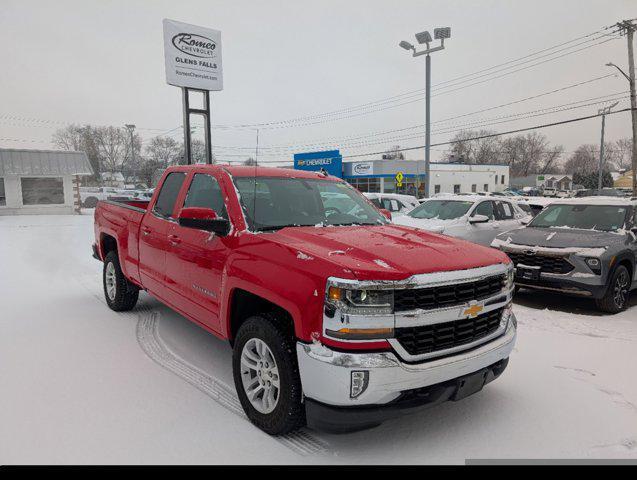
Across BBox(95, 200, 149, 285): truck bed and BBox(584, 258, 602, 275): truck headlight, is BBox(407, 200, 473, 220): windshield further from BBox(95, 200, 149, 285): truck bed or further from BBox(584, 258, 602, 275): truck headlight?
BBox(95, 200, 149, 285): truck bed

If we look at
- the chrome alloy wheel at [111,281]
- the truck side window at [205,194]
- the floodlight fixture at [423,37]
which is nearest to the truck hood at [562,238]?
the truck side window at [205,194]

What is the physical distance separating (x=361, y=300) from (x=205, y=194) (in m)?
2.24

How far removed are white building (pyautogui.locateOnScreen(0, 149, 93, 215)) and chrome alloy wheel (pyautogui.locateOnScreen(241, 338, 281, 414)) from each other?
1097 inches

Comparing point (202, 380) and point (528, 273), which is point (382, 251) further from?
point (528, 273)

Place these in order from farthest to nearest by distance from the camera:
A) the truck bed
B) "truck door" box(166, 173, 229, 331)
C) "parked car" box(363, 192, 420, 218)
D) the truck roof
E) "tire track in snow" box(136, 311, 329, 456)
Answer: "parked car" box(363, 192, 420, 218), the truck bed, the truck roof, "truck door" box(166, 173, 229, 331), "tire track in snow" box(136, 311, 329, 456)

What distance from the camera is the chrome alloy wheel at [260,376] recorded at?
10.1 ft

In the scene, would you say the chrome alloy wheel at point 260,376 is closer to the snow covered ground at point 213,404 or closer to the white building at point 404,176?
the snow covered ground at point 213,404

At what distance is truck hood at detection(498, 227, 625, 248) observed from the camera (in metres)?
6.68

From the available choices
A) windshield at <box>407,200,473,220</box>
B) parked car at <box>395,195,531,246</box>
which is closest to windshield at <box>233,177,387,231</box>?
parked car at <box>395,195,531,246</box>

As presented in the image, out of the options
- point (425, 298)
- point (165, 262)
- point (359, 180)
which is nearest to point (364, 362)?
point (425, 298)

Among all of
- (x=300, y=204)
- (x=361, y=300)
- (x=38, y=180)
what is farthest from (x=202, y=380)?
(x=38, y=180)

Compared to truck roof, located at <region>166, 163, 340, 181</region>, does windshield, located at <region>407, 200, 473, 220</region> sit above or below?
below

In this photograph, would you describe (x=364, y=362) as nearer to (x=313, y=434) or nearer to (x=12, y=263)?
(x=313, y=434)

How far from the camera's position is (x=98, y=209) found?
675 cm
